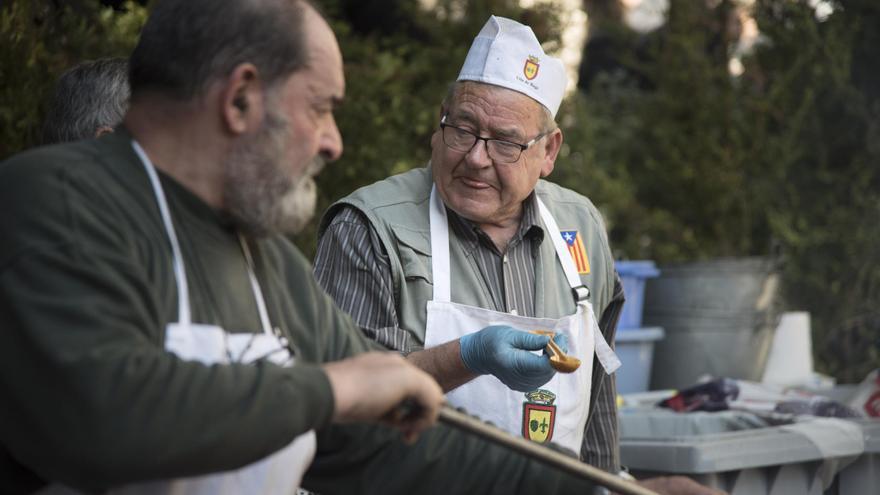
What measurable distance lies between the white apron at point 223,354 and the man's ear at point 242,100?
0.14 metres

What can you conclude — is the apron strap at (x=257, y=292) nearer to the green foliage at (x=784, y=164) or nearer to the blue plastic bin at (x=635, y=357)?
the blue plastic bin at (x=635, y=357)

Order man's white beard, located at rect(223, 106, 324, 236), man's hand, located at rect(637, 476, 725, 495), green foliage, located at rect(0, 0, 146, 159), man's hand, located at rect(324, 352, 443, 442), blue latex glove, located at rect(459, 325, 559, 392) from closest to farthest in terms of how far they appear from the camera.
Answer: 1. man's hand, located at rect(324, 352, 443, 442)
2. man's white beard, located at rect(223, 106, 324, 236)
3. man's hand, located at rect(637, 476, 725, 495)
4. blue latex glove, located at rect(459, 325, 559, 392)
5. green foliage, located at rect(0, 0, 146, 159)

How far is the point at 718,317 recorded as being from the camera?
4.96m

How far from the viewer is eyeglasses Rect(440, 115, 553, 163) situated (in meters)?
2.96

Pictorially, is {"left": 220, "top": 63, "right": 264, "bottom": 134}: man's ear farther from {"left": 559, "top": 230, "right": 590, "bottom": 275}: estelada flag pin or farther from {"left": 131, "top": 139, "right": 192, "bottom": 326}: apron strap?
{"left": 559, "top": 230, "right": 590, "bottom": 275}: estelada flag pin

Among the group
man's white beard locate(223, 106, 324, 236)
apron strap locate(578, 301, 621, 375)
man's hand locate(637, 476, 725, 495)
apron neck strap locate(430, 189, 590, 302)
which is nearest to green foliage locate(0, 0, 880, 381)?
apron neck strap locate(430, 189, 590, 302)

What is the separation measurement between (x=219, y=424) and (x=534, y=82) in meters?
1.78

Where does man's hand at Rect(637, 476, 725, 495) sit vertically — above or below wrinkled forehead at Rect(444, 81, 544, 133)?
below

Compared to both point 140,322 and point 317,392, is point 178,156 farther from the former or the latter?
point 317,392

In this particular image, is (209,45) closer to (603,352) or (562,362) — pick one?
(562,362)

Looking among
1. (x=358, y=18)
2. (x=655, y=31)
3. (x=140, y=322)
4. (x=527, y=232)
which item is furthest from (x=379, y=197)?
(x=655, y=31)

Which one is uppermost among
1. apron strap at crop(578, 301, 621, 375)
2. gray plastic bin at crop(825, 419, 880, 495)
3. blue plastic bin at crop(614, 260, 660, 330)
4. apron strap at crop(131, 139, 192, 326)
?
apron strap at crop(131, 139, 192, 326)

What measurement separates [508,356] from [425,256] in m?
0.47

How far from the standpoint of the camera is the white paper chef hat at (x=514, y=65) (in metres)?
3.03
